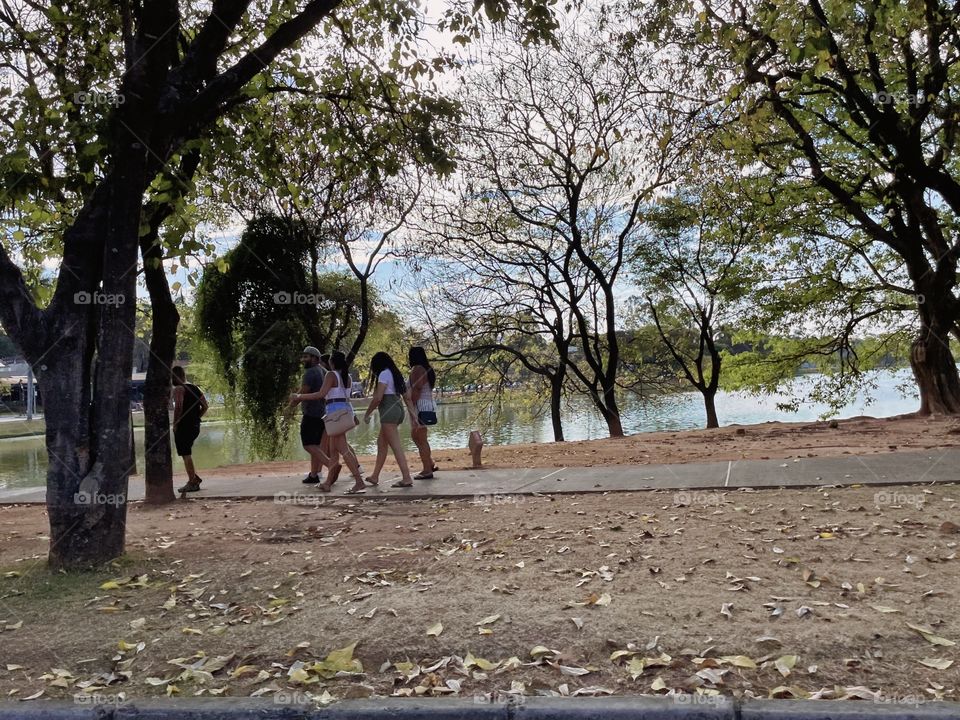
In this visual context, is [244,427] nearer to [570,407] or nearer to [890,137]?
[570,407]

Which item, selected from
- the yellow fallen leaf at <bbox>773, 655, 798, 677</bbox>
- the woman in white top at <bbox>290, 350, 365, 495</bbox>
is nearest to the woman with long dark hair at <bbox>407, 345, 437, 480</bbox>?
the woman in white top at <bbox>290, 350, 365, 495</bbox>

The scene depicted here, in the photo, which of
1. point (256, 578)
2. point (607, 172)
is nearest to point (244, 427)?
point (607, 172)

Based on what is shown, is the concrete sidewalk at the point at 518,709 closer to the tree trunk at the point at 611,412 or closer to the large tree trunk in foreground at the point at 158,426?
the large tree trunk in foreground at the point at 158,426

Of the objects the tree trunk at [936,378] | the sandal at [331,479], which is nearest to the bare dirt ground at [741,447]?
the tree trunk at [936,378]

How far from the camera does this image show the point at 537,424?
42219 millimetres

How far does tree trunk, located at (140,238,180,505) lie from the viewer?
10.1m

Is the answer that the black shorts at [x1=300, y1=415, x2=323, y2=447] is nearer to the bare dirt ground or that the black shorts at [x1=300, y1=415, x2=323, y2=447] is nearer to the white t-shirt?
the white t-shirt

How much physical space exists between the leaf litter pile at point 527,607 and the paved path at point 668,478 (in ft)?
2.80

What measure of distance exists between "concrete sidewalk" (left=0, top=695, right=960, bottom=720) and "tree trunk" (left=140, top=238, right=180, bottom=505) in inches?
252

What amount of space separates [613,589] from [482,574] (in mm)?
994

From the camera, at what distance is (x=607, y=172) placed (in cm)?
2586

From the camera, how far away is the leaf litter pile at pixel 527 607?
3.94m

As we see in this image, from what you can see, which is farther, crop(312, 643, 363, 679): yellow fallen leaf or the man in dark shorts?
the man in dark shorts

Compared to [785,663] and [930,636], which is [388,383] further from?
[930,636]
